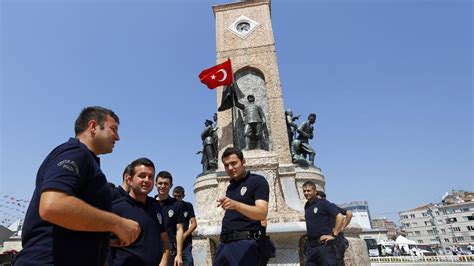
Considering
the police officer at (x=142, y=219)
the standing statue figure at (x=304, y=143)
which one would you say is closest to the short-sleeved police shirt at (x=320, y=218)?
the police officer at (x=142, y=219)

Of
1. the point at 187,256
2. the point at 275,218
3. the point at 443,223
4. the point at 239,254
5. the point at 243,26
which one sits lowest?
the point at 239,254

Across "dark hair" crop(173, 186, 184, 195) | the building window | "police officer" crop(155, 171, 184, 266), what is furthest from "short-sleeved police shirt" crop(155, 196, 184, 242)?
the building window

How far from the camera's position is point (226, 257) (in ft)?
8.30

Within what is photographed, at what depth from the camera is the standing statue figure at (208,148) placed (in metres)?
9.70

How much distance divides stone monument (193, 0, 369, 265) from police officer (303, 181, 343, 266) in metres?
1.26

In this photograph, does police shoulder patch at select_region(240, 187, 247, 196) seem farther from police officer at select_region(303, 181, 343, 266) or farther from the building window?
Answer: the building window

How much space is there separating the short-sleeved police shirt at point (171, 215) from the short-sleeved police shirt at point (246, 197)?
4.27 feet

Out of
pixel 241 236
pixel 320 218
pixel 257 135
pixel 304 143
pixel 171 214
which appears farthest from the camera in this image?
pixel 304 143

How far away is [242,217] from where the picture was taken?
2645 mm

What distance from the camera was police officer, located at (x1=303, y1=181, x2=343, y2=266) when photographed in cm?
371

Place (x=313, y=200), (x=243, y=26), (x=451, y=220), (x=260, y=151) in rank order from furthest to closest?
(x=451, y=220) → (x=243, y=26) → (x=260, y=151) → (x=313, y=200)

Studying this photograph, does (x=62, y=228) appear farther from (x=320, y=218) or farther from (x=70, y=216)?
(x=320, y=218)

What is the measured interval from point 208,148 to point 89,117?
329 inches

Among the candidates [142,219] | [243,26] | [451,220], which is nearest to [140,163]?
[142,219]
